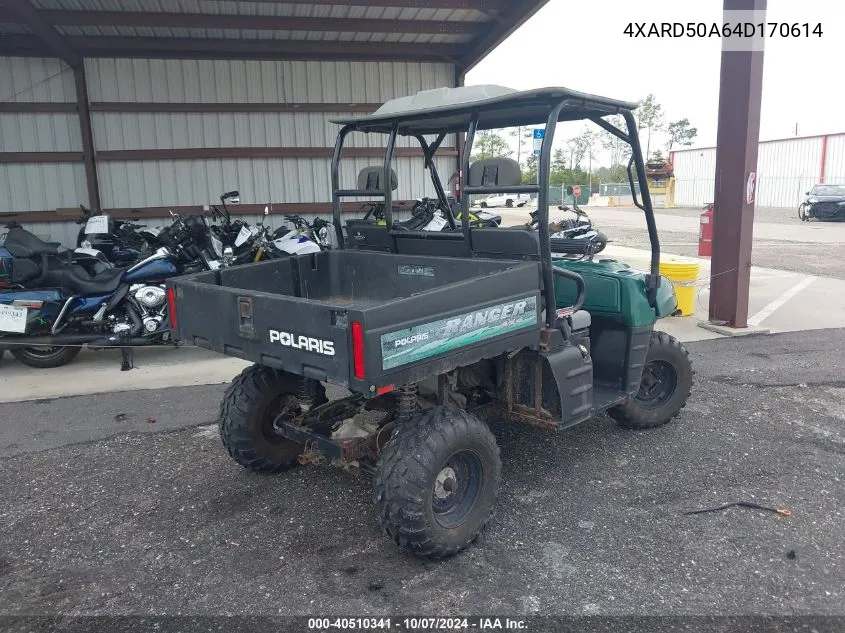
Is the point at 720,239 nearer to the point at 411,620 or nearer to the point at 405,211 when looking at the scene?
the point at 405,211

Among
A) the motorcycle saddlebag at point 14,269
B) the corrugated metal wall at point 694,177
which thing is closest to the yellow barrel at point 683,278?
the motorcycle saddlebag at point 14,269

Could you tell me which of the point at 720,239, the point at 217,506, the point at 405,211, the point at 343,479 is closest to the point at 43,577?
the point at 217,506

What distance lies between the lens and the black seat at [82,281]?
662 cm

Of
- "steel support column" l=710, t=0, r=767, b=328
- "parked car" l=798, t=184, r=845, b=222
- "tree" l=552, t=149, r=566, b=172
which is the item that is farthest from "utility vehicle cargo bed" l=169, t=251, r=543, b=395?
"tree" l=552, t=149, r=566, b=172

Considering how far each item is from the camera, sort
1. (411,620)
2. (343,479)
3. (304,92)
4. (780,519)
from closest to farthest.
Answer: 1. (411,620)
2. (780,519)
3. (343,479)
4. (304,92)

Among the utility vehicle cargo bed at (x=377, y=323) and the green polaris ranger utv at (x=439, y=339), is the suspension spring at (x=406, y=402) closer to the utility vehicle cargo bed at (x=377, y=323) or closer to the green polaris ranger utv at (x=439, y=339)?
the green polaris ranger utv at (x=439, y=339)

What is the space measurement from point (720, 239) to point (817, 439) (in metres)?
3.56

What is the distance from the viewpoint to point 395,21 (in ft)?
30.0

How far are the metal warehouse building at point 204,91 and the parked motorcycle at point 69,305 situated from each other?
2.69m

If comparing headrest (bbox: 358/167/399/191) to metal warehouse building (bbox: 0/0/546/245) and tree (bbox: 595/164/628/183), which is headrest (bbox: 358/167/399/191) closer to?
metal warehouse building (bbox: 0/0/546/245)

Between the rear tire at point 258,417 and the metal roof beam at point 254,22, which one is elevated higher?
the metal roof beam at point 254,22

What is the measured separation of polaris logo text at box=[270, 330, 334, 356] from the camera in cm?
299

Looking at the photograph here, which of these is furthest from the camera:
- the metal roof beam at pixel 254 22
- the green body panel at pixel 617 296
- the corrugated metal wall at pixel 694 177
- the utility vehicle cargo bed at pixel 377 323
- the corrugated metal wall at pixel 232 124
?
the corrugated metal wall at pixel 694 177

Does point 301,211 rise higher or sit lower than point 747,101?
lower
